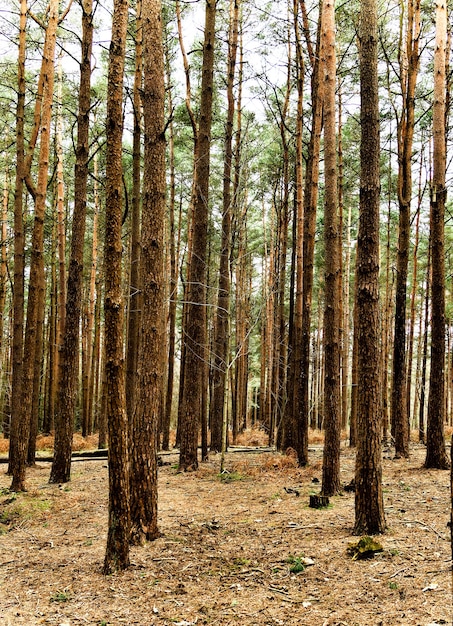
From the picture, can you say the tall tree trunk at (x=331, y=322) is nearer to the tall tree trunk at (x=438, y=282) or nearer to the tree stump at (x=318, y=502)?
the tree stump at (x=318, y=502)

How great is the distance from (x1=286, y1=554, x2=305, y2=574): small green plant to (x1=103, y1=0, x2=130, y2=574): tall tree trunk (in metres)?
1.64

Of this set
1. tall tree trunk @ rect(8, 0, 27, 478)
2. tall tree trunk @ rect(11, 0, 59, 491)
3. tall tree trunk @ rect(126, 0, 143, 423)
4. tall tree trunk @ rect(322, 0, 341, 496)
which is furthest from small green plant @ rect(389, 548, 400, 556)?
tall tree trunk @ rect(126, 0, 143, 423)

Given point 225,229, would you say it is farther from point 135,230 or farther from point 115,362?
point 115,362

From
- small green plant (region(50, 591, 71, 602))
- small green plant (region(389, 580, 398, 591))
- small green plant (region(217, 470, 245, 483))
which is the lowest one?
small green plant (region(217, 470, 245, 483))

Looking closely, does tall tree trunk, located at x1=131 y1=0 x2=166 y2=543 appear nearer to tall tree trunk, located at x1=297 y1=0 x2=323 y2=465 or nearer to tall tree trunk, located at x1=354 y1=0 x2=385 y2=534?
tall tree trunk, located at x1=354 y1=0 x2=385 y2=534

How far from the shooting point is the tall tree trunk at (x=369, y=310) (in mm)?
5703

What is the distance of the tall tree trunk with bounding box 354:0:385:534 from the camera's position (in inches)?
225

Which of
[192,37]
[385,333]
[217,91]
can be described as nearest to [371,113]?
[217,91]

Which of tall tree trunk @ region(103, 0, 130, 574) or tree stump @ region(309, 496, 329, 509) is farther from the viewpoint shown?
tree stump @ region(309, 496, 329, 509)

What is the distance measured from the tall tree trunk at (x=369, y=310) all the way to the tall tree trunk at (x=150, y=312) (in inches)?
92.6

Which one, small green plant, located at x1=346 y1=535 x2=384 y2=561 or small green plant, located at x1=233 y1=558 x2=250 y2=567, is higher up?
small green plant, located at x1=346 y1=535 x2=384 y2=561

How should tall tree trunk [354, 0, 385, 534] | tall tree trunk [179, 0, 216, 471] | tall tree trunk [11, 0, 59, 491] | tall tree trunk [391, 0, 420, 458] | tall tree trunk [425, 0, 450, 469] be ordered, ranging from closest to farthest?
tall tree trunk [354, 0, 385, 534], tall tree trunk [11, 0, 59, 491], tall tree trunk [425, 0, 450, 469], tall tree trunk [179, 0, 216, 471], tall tree trunk [391, 0, 420, 458]

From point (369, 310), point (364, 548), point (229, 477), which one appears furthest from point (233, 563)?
Result: point (229, 477)

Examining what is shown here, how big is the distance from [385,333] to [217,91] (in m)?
10.5
